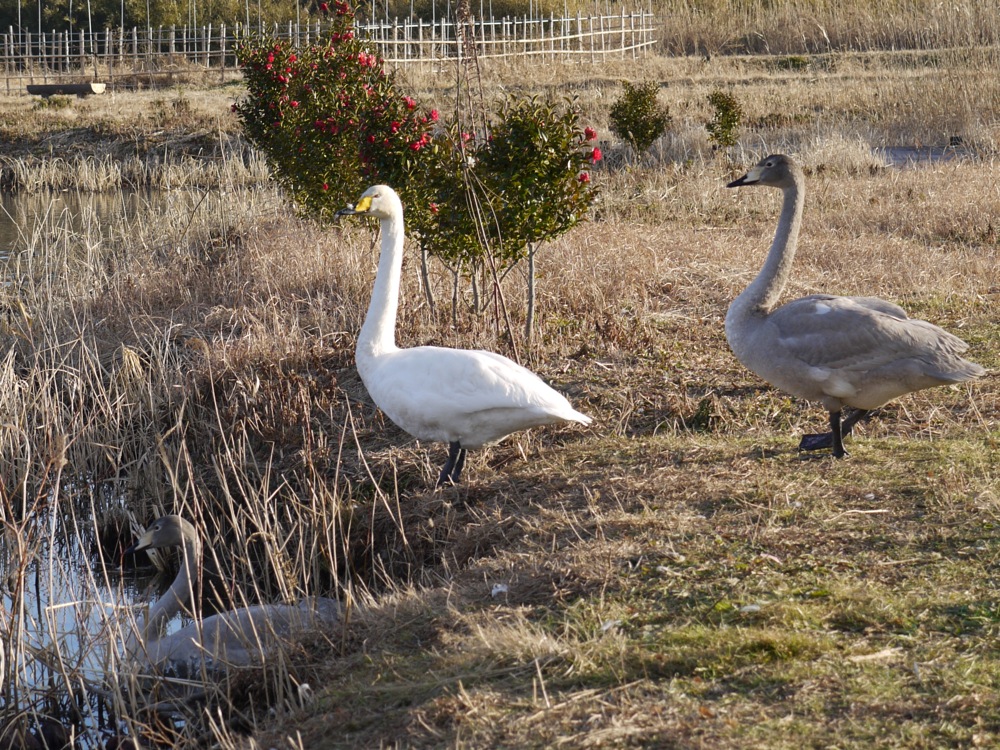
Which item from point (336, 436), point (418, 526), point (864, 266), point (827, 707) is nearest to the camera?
point (827, 707)

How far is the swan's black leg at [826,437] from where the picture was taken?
560cm

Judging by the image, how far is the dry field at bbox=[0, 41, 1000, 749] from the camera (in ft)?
11.4

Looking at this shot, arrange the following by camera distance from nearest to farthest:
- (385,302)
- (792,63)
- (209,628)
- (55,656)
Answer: (55,656) < (209,628) < (385,302) < (792,63)

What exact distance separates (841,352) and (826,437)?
560mm

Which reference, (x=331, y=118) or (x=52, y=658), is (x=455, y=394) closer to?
(x=52, y=658)

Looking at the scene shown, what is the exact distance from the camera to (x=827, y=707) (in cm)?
328

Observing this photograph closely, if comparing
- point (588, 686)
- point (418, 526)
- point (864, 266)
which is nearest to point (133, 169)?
point (864, 266)

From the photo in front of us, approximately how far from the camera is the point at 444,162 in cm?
759

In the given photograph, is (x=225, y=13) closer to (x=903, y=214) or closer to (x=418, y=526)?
(x=903, y=214)

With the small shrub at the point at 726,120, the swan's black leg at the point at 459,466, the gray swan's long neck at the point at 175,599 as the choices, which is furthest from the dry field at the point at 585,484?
the small shrub at the point at 726,120

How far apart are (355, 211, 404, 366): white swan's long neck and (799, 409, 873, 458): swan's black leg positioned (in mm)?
2151

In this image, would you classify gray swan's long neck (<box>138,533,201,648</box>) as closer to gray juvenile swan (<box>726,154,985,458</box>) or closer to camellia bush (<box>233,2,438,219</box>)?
gray juvenile swan (<box>726,154,985,458</box>)

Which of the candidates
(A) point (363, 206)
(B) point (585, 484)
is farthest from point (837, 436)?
(A) point (363, 206)

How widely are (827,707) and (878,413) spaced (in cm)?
331
